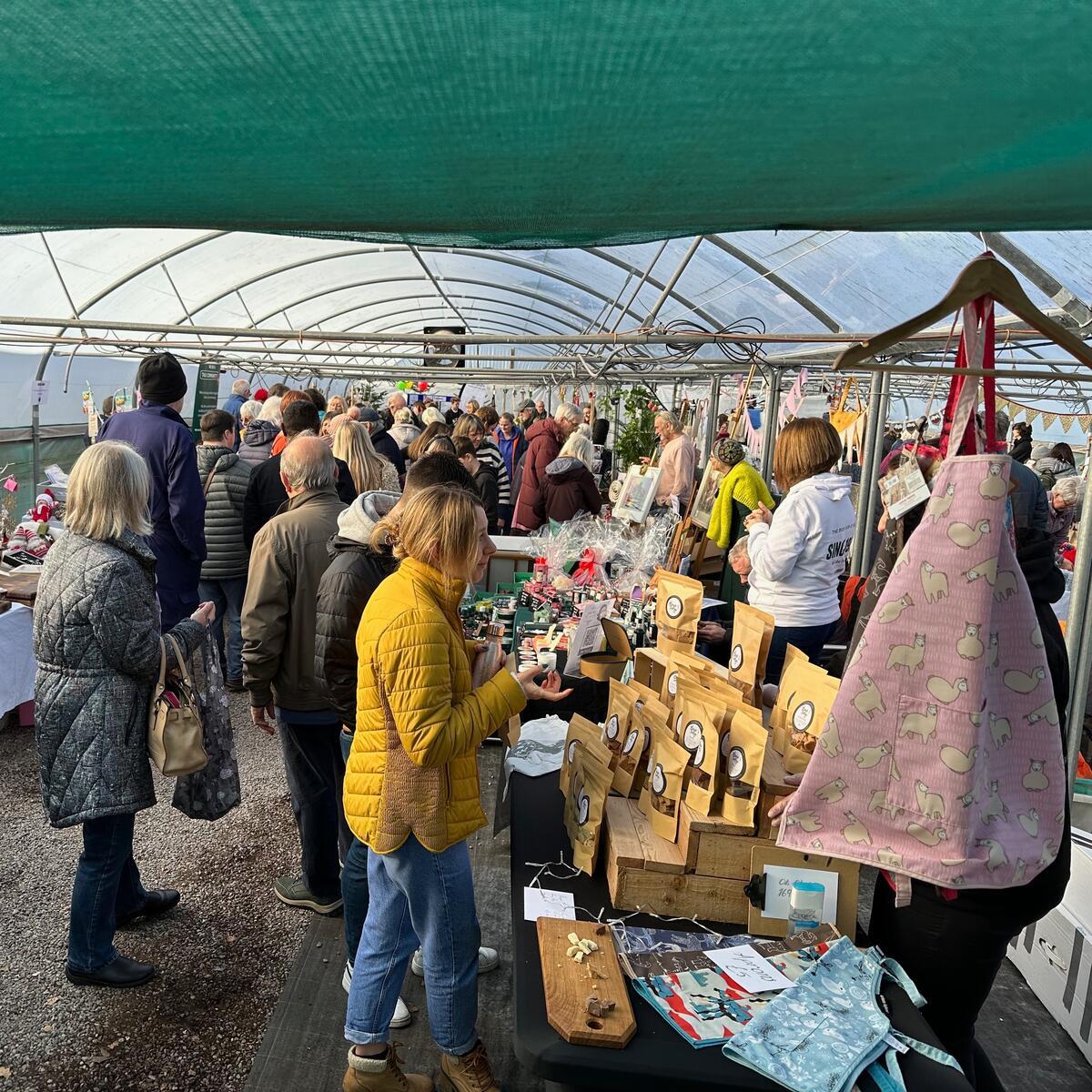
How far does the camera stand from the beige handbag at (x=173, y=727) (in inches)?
120

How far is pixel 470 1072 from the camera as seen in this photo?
98.3 inches

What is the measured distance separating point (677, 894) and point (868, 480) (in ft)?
15.3

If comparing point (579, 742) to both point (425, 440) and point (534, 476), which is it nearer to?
point (425, 440)

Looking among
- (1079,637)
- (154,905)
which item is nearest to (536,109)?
(1079,637)

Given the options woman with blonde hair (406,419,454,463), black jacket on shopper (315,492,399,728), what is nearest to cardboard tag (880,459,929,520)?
black jacket on shopper (315,492,399,728)

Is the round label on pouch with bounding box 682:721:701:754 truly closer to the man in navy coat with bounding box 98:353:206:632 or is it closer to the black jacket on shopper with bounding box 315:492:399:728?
the black jacket on shopper with bounding box 315:492:399:728

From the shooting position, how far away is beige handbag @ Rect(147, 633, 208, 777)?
3.05 meters

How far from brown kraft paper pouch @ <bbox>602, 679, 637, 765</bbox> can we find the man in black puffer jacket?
0.80m

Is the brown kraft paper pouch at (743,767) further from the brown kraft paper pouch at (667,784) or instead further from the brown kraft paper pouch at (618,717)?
the brown kraft paper pouch at (618,717)

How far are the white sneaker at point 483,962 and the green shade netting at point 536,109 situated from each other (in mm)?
2850

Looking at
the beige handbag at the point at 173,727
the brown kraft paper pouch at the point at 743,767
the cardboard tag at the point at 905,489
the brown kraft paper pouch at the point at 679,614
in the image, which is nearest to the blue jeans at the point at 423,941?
the brown kraft paper pouch at the point at 743,767

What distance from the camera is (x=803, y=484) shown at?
13.1 feet

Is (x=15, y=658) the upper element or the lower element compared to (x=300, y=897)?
upper

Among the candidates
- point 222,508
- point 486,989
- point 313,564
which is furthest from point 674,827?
point 222,508
